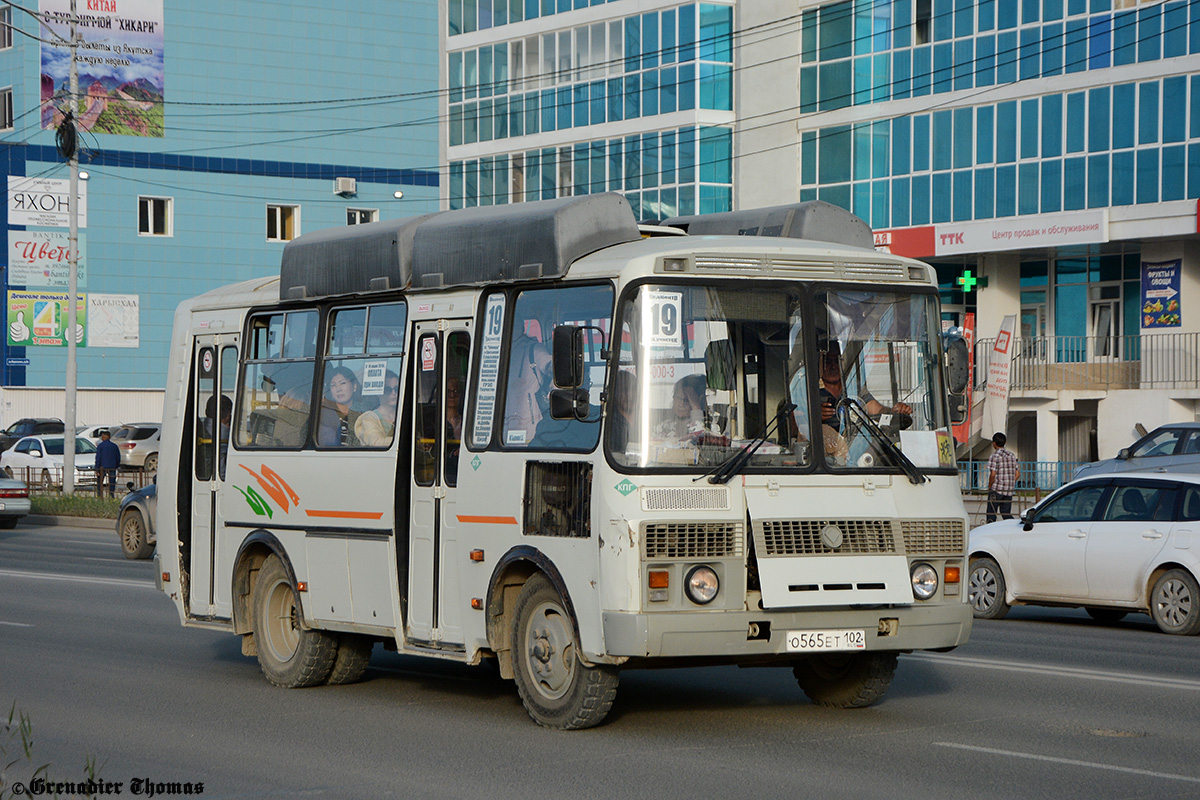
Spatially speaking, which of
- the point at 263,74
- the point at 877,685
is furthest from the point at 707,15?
the point at 877,685

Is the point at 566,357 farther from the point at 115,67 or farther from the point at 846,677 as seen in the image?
the point at 115,67

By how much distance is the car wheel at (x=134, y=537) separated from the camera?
25.0 m

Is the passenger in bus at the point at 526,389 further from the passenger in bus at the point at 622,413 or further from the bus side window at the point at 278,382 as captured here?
the bus side window at the point at 278,382

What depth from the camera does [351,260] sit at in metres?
11.0

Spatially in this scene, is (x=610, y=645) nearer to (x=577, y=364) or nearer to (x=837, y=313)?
(x=577, y=364)

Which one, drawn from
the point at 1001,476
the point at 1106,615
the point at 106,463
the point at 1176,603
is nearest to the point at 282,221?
the point at 106,463

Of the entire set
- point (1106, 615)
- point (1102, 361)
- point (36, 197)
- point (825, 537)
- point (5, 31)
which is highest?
point (5, 31)

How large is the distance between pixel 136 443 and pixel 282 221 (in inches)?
724

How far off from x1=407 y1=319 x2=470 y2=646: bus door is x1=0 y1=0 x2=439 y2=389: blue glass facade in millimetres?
54323

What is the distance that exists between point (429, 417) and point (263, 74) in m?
57.8

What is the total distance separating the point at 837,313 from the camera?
920cm

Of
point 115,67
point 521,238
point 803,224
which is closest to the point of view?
point 521,238

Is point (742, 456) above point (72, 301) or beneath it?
beneath

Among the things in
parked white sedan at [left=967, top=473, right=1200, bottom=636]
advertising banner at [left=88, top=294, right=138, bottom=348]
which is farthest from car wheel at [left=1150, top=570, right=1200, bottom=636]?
advertising banner at [left=88, top=294, right=138, bottom=348]
